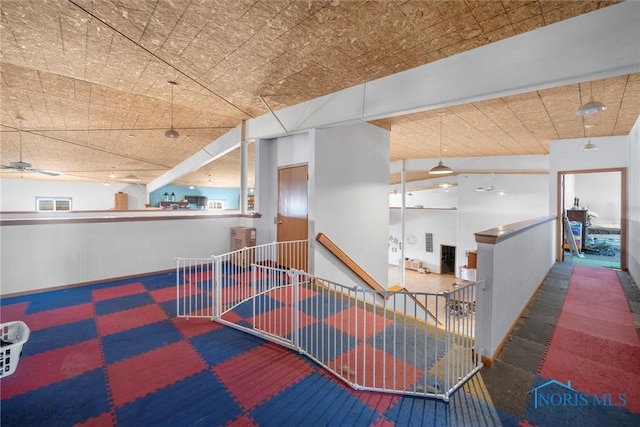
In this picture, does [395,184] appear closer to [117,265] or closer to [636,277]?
[636,277]

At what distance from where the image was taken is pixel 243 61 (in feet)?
12.2

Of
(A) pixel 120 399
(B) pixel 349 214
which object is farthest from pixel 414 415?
(B) pixel 349 214

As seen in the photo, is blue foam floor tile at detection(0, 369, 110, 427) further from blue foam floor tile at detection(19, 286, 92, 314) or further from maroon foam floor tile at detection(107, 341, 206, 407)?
blue foam floor tile at detection(19, 286, 92, 314)

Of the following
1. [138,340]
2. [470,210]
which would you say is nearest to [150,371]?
[138,340]

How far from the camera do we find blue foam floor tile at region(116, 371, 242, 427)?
191 cm

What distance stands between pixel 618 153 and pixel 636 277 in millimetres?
3129

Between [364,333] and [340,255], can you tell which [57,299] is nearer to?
[340,255]

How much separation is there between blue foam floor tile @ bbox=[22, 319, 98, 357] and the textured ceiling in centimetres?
335

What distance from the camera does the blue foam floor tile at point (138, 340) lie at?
2.73 metres

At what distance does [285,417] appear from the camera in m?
1.96

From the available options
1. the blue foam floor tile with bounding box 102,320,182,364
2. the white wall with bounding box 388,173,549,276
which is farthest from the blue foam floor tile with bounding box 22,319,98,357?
the white wall with bounding box 388,173,549,276

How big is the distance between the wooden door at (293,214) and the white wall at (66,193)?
11.2 m

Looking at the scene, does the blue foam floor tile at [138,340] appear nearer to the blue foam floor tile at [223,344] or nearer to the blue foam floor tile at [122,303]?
the blue foam floor tile at [223,344]

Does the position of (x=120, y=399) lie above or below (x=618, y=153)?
below
